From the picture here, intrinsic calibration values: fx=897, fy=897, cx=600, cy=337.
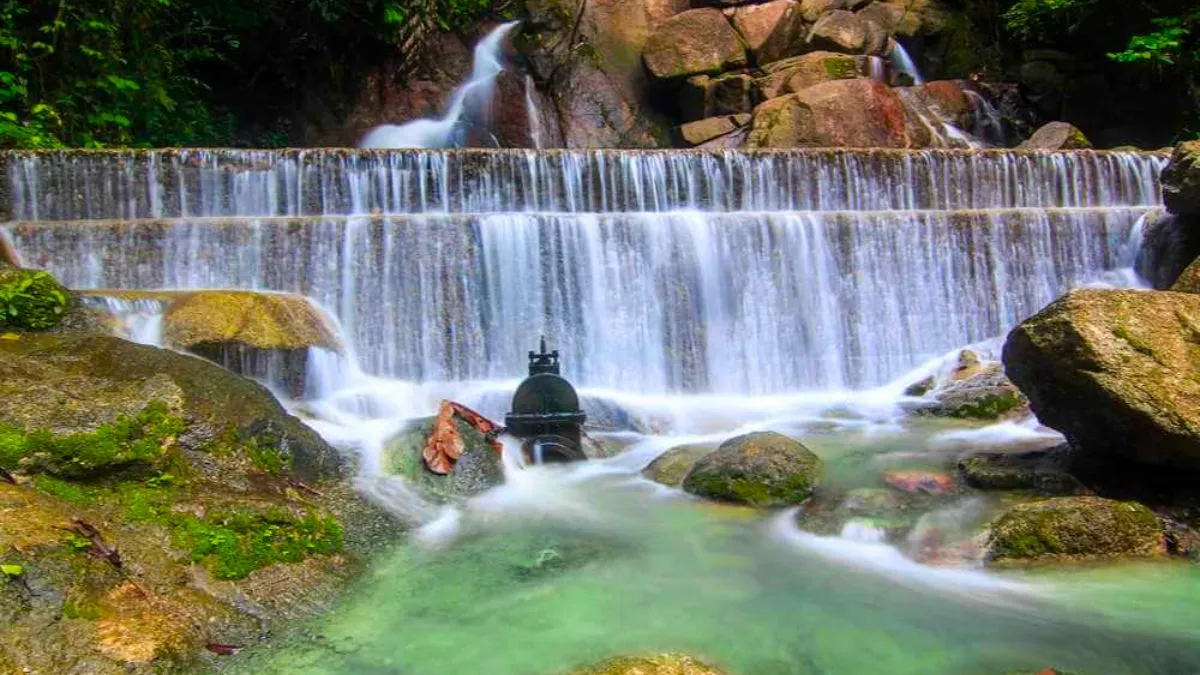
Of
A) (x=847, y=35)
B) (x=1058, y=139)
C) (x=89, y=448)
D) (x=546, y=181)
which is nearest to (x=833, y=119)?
(x=847, y=35)

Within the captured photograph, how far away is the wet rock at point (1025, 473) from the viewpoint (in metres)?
5.75

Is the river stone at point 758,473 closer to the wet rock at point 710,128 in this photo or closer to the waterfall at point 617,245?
the waterfall at point 617,245

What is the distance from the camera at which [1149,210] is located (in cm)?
1216

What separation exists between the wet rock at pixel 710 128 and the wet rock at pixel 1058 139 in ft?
16.0

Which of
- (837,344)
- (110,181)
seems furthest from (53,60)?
(837,344)

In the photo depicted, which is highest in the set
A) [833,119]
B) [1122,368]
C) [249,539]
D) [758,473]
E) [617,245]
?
[833,119]

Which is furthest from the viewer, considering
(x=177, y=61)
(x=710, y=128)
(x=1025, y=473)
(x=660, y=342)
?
(x=710, y=128)

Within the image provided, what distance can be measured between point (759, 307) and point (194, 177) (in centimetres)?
663

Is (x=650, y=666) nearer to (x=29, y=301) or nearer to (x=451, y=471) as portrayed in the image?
(x=451, y=471)

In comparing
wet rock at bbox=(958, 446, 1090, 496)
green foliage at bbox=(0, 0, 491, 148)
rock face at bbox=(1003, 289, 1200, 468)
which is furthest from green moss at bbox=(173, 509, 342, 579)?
green foliage at bbox=(0, 0, 491, 148)

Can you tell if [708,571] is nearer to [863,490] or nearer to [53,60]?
[863,490]

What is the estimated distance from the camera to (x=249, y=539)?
4.25 m

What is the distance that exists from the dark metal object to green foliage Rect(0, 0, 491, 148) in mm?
7926

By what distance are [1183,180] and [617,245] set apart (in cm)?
662
